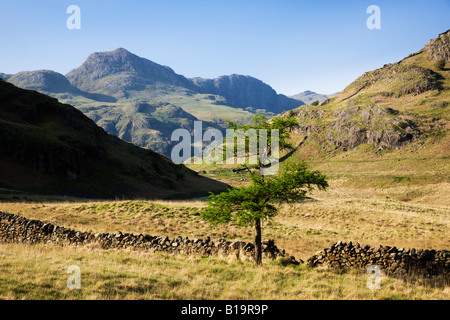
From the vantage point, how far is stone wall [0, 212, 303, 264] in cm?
1761

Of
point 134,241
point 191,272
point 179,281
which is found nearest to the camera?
point 179,281

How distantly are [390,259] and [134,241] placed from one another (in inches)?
627

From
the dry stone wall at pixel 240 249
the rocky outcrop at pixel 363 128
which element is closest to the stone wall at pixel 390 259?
the dry stone wall at pixel 240 249

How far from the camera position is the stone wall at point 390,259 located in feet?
44.4

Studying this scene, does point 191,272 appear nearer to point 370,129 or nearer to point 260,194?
point 260,194

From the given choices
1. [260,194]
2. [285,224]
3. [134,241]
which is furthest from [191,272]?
[285,224]

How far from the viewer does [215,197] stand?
1537cm

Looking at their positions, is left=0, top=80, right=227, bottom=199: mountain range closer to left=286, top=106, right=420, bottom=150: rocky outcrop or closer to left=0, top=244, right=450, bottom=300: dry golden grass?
left=0, top=244, right=450, bottom=300: dry golden grass

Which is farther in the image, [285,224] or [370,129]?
[370,129]

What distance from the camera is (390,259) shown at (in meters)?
14.3

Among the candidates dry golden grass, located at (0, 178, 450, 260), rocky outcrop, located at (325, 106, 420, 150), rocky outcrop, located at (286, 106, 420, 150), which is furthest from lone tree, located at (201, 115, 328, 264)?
rocky outcrop, located at (325, 106, 420, 150)

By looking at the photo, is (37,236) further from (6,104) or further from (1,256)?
(6,104)

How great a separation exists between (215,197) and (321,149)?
165 meters
